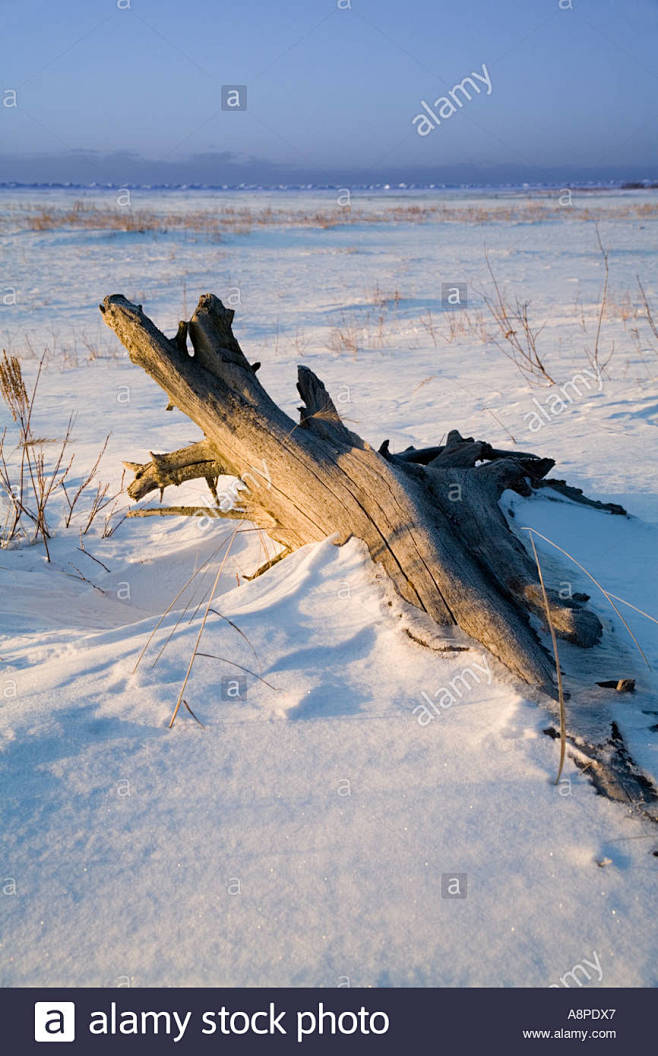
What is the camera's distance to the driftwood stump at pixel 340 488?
267 cm

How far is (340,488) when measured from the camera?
3029 mm

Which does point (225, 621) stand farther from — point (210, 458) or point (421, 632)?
point (210, 458)

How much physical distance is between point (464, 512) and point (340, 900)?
1.74 meters

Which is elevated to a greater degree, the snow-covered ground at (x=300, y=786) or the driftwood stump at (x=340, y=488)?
the driftwood stump at (x=340, y=488)

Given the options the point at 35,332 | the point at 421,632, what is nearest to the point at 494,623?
the point at 421,632

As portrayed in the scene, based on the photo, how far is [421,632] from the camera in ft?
8.38
